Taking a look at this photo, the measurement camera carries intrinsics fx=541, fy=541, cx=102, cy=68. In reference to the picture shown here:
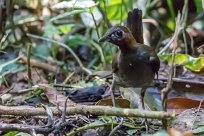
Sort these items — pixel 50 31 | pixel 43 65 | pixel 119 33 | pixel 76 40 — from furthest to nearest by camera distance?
1. pixel 76 40
2. pixel 50 31
3. pixel 43 65
4. pixel 119 33

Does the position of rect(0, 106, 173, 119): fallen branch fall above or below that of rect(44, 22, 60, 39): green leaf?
below

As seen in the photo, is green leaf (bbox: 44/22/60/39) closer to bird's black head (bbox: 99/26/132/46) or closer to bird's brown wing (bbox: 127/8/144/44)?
bird's brown wing (bbox: 127/8/144/44)

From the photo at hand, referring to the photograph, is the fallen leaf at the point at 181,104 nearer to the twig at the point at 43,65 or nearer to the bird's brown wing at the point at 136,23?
the bird's brown wing at the point at 136,23

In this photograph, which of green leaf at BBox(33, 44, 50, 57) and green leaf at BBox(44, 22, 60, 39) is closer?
green leaf at BBox(44, 22, 60, 39)

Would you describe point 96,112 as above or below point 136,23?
below

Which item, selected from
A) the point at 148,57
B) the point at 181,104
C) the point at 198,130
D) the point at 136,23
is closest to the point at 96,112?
the point at 198,130

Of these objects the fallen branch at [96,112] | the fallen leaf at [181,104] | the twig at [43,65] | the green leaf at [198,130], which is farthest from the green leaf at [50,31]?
the green leaf at [198,130]

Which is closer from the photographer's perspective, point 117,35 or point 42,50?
point 117,35

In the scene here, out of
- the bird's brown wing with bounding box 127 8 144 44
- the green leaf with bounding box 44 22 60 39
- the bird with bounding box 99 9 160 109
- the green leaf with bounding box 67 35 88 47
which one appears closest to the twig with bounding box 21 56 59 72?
the green leaf with bounding box 44 22 60 39

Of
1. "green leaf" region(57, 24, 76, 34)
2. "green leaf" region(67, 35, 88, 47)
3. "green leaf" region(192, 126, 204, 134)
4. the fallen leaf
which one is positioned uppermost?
"green leaf" region(57, 24, 76, 34)

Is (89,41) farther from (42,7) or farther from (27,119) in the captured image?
(27,119)

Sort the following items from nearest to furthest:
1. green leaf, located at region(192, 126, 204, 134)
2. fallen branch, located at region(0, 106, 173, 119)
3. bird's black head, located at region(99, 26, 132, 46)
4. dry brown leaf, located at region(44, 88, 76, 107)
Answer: fallen branch, located at region(0, 106, 173, 119), green leaf, located at region(192, 126, 204, 134), bird's black head, located at region(99, 26, 132, 46), dry brown leaf, located at region(44, 88, 76, 107)

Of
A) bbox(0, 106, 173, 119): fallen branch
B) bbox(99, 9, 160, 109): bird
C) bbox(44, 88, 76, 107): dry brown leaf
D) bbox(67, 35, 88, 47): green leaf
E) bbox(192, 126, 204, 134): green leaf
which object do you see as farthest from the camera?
bbox(67, 35, 88, 47): green leaf

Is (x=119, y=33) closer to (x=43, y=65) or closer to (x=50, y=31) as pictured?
(x=43, y=65)
